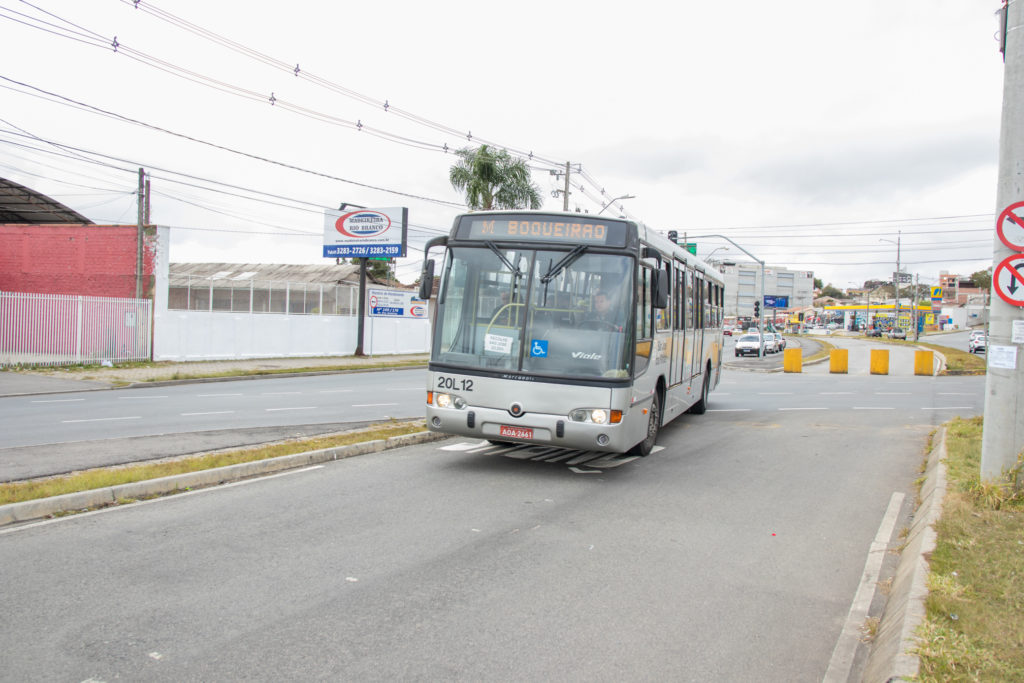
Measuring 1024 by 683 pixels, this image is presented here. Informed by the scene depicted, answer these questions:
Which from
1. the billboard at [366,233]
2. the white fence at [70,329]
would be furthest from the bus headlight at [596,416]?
the billboard at [366,233]

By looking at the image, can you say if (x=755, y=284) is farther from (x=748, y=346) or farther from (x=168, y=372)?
(x=168, y=372)

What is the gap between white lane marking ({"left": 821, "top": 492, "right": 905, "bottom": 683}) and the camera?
14.1ft

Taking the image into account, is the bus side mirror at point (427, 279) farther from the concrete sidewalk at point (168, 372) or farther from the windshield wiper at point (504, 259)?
the concrete sidewalk at point (168, 372)

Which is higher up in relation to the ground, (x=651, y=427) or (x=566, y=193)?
(x=566, y=193)

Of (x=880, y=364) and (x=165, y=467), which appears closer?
(x=165, y=467)

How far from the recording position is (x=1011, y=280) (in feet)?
24.1

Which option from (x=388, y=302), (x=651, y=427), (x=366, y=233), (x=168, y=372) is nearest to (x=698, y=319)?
(x=651, y=427)

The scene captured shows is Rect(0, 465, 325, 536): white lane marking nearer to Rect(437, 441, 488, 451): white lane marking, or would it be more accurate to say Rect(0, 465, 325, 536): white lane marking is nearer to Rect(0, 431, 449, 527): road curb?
Rect(0, 431, 449, 527): road curb

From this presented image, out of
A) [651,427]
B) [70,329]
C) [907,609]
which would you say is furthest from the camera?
[70,329]

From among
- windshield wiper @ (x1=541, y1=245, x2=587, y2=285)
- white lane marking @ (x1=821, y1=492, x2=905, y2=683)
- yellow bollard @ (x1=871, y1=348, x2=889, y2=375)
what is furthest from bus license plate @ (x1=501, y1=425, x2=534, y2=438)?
yellow bollard @ (x1=871, y1=348, x2=889, y2=375)

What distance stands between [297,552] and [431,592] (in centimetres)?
131

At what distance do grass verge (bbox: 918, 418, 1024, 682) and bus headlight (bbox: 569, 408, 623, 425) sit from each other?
322 cm

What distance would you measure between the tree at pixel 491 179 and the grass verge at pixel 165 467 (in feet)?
76.8

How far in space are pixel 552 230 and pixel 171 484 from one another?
4.87 m
